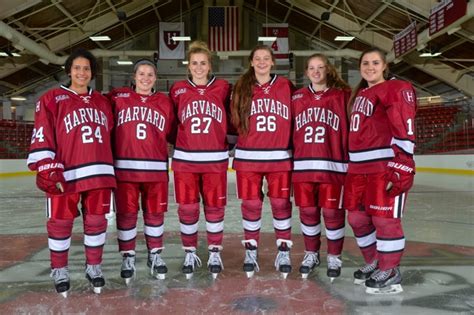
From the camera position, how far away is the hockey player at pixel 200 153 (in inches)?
113

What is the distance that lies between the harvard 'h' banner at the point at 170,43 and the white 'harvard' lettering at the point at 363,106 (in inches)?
517

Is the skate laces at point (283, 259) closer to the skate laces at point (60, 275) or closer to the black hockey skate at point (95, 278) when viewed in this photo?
the black hockey skate at point (95, 278)

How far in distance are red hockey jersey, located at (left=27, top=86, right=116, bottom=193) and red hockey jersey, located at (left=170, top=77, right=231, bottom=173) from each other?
490 mm

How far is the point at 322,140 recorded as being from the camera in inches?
112

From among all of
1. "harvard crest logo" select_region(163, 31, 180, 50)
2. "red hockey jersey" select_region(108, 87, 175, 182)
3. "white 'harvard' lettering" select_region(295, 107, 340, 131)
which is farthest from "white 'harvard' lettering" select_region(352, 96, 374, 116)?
"harvard crest logo" select_region(163, 31, 180, 50)

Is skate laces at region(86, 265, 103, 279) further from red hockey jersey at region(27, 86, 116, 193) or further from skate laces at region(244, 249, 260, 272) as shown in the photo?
skate laces at region(244, 249, 260, 272)

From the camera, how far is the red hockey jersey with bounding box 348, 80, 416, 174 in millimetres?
2438

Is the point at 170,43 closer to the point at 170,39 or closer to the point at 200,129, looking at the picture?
the point at 170,39

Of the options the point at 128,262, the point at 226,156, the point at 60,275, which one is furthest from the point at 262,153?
the point at 60,275

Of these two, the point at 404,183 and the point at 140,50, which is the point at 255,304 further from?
the point at 140,50

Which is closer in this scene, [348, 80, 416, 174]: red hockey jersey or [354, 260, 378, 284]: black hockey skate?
[348, 80, 416, 174]: red hockey jersey

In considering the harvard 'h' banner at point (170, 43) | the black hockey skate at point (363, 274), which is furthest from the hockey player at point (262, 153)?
the harvard 'h' banner at point (170, 43)

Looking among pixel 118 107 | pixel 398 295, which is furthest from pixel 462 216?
pixel 118 107

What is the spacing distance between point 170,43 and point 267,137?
13.1 m
